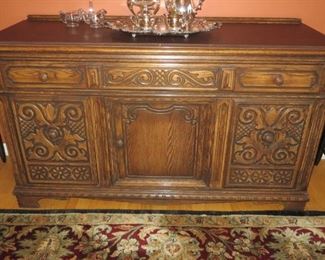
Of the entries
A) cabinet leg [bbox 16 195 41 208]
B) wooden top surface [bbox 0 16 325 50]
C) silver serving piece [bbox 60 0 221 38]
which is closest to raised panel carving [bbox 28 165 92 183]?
cabinet leg [bbox 16 195 41 208]

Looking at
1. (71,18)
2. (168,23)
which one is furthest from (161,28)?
(71,18)

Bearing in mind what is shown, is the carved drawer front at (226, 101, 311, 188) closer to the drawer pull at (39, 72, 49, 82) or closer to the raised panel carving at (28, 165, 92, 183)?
the raised panel carving at (28, 165, 92, 183)

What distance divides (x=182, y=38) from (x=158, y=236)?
1125 mm

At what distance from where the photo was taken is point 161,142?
1699 millimetres

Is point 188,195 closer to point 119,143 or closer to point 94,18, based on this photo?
point 119,143

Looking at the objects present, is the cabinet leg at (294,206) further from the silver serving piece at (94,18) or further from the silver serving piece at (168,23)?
the silver serving piece at (94,18)

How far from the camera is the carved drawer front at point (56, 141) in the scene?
1.59 m

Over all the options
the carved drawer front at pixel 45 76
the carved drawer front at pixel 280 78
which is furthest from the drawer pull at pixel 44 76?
the carved drawer front at pixel 280 78

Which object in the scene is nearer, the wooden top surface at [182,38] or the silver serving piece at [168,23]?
the wooden top surface at [182,38]

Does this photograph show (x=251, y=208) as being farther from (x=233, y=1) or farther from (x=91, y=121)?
(x=233, y=1)

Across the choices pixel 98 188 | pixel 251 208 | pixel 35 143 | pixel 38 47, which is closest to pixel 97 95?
pixel 38 47

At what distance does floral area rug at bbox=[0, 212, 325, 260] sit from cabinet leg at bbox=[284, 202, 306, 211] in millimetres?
63

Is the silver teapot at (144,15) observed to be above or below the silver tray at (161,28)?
above

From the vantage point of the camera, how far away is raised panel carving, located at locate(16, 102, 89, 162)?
1.59 metres
